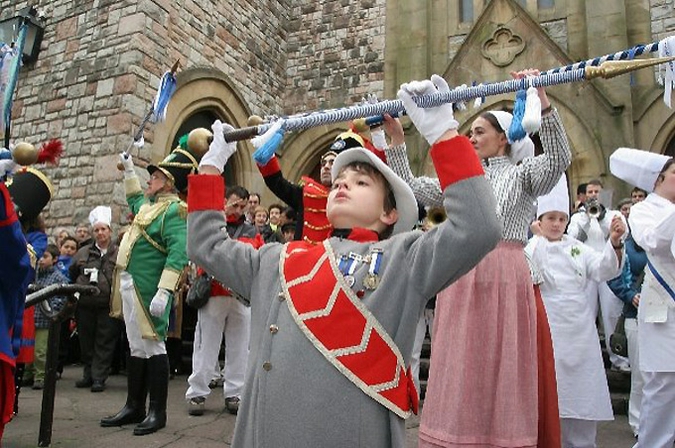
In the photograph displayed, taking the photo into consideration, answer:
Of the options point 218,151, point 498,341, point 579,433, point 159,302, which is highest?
point 218,151

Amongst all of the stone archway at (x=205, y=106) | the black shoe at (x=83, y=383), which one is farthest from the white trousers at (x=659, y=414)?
the stone archway at (x=205, y=106)

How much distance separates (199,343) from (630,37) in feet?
29.3

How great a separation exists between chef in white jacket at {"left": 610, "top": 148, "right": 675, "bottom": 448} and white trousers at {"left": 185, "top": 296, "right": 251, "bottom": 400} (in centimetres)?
291

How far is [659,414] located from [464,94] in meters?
2.57

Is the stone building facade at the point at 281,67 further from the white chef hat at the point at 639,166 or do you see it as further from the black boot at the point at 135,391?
the white chef hat at the point at 639,166

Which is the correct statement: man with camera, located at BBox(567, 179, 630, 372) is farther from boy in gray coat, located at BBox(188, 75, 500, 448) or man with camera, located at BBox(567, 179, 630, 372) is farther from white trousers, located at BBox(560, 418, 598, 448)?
boy in gray coat, located at BBox(188, 75, 500, 448)

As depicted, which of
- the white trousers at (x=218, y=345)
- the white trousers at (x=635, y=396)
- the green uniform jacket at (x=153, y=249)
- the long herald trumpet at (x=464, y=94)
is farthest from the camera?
the white trousers at (x=218, y=345)

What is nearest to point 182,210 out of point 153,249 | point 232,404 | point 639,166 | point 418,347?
point 153,249

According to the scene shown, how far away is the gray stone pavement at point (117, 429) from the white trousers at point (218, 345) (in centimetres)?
23

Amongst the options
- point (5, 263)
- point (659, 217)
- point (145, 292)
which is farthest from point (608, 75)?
point (145, 292)

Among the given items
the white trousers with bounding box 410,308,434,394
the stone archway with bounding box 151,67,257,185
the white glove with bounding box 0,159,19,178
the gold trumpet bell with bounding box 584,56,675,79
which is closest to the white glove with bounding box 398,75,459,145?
the gold trumpet bell with bounding box 584,56,675,79

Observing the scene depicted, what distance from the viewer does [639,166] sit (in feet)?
11.5

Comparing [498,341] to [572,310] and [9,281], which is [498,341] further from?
[9,281]

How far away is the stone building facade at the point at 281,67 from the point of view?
28.6ft
